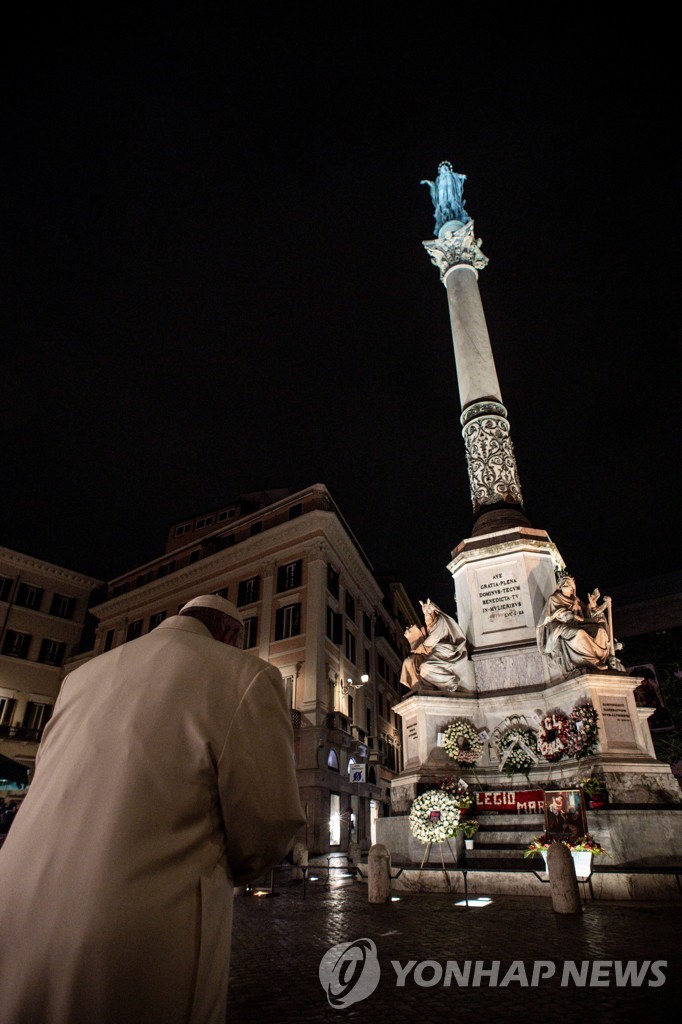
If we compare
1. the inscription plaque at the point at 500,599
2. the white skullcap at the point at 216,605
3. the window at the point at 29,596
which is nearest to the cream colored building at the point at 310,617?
the window at the point at 29,596

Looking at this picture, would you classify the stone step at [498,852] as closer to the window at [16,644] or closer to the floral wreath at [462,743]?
A: the floral wreath at [462,743]

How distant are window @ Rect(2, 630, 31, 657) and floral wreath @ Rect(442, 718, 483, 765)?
3596 cm

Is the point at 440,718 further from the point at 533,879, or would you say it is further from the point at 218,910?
the point at 218,910

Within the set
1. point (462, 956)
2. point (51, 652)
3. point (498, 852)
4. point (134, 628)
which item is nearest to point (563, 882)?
point (462, 956)

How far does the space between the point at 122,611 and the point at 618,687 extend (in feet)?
117

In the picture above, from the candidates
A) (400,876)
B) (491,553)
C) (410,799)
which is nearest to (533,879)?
(400,876)

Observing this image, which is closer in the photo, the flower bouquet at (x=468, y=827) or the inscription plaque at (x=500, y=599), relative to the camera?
the flower bouquet at (x=468, y=827)

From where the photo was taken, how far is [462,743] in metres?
11.8

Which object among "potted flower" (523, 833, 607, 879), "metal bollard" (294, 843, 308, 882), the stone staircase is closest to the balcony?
"metal bollard" (294, 843, 308, 882)

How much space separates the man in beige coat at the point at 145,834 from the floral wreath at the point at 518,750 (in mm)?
10995

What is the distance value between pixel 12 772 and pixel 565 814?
54.0 ft

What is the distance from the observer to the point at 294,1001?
13.5ft

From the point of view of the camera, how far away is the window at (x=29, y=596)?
130 feet

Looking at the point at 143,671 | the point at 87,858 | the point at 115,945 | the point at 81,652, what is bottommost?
the point at 115,945
